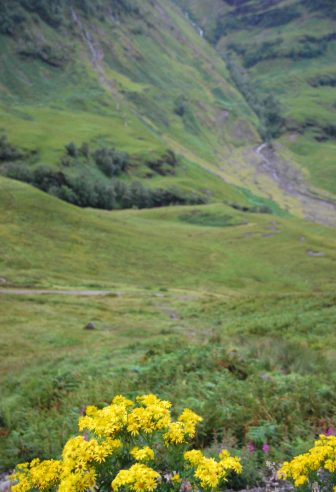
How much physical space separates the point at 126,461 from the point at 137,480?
3.52 ft

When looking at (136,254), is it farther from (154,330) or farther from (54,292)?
(154,330)

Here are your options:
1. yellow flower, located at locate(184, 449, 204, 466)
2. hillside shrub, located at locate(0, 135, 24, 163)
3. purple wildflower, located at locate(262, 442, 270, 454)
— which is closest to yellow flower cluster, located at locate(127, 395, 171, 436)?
yellow flower, located at locate(184, 449, 204, 466)

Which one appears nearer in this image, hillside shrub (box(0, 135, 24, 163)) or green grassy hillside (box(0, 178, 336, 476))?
green grassy hillside (box(0, 178, 336, 476))

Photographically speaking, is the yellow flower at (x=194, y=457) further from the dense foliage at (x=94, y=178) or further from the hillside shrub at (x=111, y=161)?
the hillside shrub at (x=111, y=161)

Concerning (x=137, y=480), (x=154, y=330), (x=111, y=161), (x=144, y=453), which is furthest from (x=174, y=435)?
(x=111, y=161)

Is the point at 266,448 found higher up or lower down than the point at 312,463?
lower down

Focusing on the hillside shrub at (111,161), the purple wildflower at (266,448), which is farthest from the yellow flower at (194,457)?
the hillside shrub at (111,161)

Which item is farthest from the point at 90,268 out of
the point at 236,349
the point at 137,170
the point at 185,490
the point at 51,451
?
the point at 137,170

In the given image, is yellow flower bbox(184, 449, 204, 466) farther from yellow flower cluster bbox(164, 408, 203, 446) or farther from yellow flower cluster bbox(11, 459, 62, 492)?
yellow flower cluster bbox(11, 459, 62, 492)

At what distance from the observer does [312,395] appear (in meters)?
11.3

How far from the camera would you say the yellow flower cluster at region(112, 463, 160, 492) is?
5191 millimetres

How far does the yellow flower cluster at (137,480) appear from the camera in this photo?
5191mm

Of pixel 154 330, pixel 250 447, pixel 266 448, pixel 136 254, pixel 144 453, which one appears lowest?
pixel 154 330

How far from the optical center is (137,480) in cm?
524
